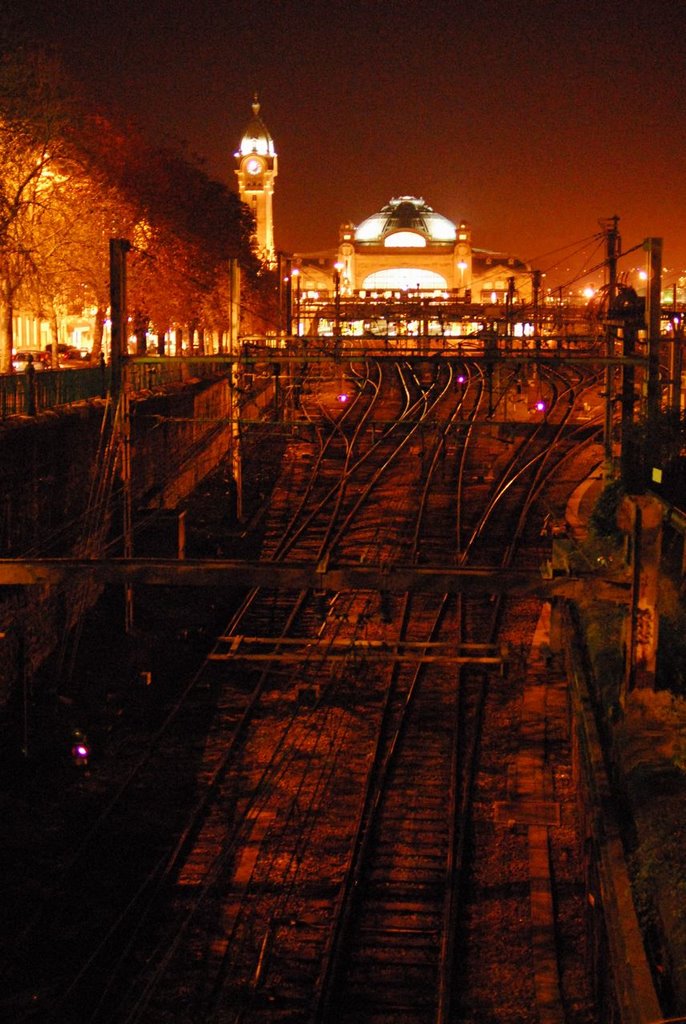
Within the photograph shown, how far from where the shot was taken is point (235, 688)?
13148mm

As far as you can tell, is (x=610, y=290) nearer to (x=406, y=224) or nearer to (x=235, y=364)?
(x=235, y=364)

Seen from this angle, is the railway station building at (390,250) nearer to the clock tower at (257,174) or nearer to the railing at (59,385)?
the clock tower at (257,174)

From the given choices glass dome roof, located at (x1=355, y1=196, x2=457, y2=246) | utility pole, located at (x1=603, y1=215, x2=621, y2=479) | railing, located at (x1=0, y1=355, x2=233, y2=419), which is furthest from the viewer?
glass dome roof, located at (x1=355, y1=196, x2=457, y2=246)

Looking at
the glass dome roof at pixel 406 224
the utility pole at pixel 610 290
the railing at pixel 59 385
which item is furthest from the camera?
the glass dome roof at pixel 406 224

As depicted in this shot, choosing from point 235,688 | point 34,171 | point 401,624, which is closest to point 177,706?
point 235,688

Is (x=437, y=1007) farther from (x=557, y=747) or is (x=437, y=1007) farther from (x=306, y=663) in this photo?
(x=306, y=663)

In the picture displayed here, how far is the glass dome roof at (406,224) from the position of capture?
102375mm

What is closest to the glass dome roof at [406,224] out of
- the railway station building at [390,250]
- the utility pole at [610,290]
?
the railway station building at [390,250]

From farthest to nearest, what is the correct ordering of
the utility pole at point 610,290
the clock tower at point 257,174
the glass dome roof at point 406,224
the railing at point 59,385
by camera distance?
the glass dome roof at point 406,224, the clock tower at point 257,174, the utility pole at point 610,290, the railing at point 59,385

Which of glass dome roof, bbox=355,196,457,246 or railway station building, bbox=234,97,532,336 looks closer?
railway station building, bbox=234,97,532,336

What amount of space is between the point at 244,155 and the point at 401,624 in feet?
265

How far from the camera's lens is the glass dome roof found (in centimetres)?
10238

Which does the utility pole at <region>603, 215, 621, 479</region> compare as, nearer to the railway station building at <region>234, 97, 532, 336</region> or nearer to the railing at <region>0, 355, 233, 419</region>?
the railing at <region>0, 355, 233, 419</region>

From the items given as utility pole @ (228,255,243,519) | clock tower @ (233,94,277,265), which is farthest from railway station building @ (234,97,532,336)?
utility pole @ (228,255,243,519)
